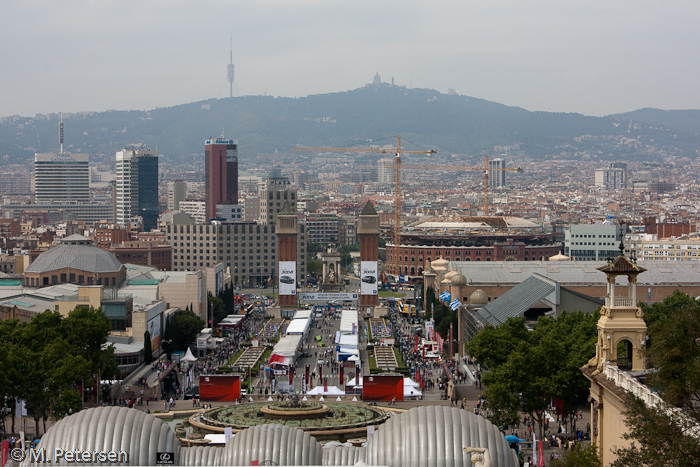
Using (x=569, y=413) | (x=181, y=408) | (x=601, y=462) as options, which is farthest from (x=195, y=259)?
(x=601, y=462)

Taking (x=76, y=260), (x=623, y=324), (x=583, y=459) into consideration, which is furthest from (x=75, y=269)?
(x=583, y=459)

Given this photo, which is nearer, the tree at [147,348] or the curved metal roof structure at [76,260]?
the tree at [147,348]

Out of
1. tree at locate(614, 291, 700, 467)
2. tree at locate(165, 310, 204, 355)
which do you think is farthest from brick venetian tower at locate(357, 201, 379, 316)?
tree at locate(614, 291, 700, 467)

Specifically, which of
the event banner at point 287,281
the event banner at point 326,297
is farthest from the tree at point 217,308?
the event banner at point 326,297

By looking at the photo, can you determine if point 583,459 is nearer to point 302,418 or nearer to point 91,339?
point 302,418

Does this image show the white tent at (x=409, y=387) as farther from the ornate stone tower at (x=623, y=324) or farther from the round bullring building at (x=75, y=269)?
the round bullring building at (x=75, y=269)

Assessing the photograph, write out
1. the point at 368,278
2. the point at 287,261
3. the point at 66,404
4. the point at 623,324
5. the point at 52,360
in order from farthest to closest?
the point at 287,261
the point at 368,278
the point at 52,360
the point at 66,404
the point at 623,324
